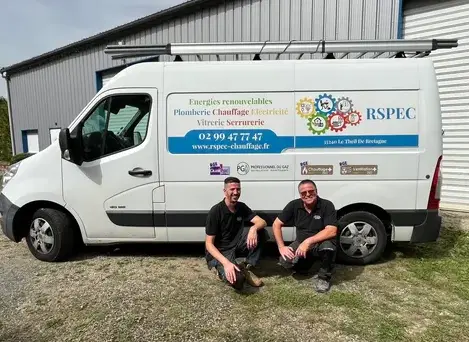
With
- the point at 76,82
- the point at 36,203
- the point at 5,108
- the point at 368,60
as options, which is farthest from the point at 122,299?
the point at 5,108

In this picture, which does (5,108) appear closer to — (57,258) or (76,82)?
(76,82)

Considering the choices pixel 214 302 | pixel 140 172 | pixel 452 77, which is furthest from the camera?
pixel 452 77

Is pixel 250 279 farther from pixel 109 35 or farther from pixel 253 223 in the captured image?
pixel 109 35

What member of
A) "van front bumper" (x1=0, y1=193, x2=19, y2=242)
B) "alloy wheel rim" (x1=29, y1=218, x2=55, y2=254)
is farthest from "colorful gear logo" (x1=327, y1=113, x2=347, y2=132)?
"van front bumper" (x1=0, y1=193, x2=19, y2=242)

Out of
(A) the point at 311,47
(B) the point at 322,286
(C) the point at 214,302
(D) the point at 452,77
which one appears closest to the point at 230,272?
(C) the point at 214,302

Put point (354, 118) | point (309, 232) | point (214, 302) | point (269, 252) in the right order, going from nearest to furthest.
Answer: point (214, 302), point (309, 232), point (354, 118), point (269, 252)

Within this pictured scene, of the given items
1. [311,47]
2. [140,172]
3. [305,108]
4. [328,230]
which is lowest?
[328,230]

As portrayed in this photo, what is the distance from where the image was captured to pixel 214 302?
10.8ft

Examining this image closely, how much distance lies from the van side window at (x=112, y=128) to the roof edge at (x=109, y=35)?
20.7 feet

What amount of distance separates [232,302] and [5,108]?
21621 mm

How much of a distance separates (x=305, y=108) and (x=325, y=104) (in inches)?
9.0

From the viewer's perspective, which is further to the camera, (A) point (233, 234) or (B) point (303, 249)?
(A) point (233, 234)

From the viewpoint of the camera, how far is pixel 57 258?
423cm

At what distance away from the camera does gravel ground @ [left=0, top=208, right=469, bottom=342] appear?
2.82 meters
